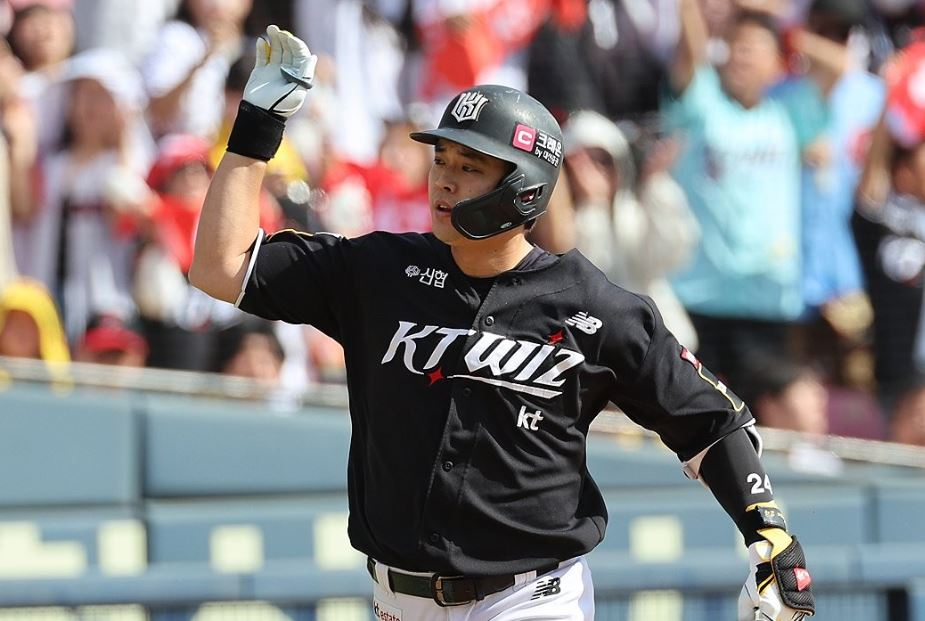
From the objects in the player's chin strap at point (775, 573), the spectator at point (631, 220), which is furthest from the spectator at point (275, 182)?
the player's chin strap at point (775, 573)

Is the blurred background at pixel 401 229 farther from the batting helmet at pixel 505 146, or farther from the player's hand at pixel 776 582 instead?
the batting helmet at pixel 505 146

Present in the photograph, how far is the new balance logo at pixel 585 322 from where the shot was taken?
3.10 meters

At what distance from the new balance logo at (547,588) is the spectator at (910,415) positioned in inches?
160

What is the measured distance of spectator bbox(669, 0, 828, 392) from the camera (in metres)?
6.73

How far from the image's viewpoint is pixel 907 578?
435cm

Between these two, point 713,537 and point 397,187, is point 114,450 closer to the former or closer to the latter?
point 397,187

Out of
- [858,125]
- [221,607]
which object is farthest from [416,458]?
[858,125]

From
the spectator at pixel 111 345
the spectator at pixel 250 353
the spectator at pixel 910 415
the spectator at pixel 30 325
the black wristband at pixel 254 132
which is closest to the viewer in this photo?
the black wristband at pixel 254 132

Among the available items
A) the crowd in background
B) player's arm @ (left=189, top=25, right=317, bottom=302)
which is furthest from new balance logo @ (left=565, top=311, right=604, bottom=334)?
the crowd in background

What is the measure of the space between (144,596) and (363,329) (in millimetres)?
1397

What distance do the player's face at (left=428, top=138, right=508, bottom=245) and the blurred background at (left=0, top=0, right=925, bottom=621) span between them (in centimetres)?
261

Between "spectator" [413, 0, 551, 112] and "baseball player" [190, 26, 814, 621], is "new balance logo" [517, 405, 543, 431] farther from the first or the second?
"spectator" [413, 0, 551, 112]

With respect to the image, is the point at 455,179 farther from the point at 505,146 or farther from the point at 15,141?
the point at 15,141

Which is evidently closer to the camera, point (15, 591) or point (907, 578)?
point (15, 591)
